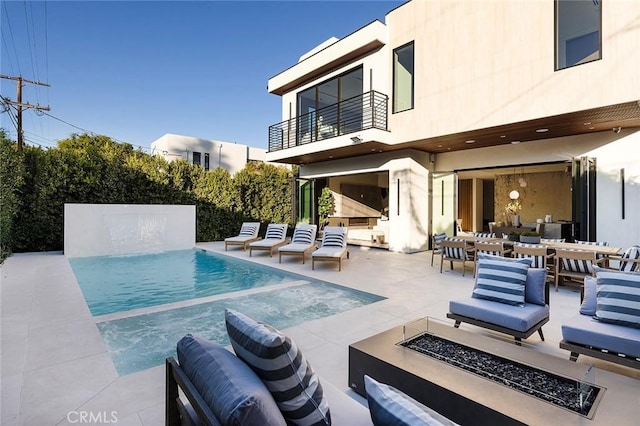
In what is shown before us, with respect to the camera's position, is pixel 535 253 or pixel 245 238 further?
pixel 245 238

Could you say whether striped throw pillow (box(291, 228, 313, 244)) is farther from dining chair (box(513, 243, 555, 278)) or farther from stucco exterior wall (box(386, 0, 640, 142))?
dining chair (box(513, 243, 555, 278))

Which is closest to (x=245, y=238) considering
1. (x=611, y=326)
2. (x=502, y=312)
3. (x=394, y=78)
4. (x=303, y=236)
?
(x=303, y=236)

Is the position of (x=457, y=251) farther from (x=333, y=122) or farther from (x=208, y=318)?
(x=333, y=122)

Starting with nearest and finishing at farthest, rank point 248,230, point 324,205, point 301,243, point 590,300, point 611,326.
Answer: point 611,326 → point 590,300 → point 301,243 → point 248,230 → point 324,205

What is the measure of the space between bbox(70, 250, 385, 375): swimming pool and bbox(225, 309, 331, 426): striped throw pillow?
2427 mm

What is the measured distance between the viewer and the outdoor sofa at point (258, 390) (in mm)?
1114

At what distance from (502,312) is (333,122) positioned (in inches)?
381

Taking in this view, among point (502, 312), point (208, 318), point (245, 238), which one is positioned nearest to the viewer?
point (502, 312)

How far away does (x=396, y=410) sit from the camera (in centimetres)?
108

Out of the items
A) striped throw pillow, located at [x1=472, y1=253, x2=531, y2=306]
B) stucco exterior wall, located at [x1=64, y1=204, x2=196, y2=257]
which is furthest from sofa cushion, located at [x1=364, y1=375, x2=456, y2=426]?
stucco exterior wall, located at [x1=64, y1=204, x2=196, y2=257]

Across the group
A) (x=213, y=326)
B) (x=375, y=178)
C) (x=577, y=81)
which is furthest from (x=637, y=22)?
(x=375, y=178)

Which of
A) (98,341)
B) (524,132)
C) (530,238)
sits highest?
(524,132)

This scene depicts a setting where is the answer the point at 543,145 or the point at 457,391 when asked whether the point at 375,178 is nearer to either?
the point at 543,145

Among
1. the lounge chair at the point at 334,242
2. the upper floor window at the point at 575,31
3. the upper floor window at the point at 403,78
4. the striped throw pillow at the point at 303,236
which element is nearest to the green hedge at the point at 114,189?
the striped throw pillow at the point at 303,236
